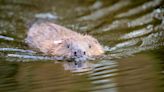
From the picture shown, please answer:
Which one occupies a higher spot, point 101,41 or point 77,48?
point 101,41

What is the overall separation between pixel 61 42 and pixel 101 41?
1.05 metres

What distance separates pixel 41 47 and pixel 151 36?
5.83 ft

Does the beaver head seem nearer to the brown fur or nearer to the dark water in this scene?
the brown fur

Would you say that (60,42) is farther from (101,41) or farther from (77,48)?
(101,41)

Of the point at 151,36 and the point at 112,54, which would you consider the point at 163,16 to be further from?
the point at 112,54

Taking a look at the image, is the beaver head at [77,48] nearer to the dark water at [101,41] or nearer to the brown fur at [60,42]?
the brown fur at [60,42]

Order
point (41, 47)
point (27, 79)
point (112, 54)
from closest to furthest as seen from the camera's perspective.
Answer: point (27, 79), point (112, 54), point (41, 47)

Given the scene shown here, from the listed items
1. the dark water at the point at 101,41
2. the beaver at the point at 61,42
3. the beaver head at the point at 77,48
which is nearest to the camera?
the dark water at the point at 101,41

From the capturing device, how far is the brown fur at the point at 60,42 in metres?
6.27

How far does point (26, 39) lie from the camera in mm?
7602

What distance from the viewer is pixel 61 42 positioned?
6.63 metres


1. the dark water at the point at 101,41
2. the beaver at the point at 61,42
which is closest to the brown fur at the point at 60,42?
the beaver at the point at 61,42

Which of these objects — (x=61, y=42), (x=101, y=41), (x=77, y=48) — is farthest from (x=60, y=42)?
(x=101, y=41)

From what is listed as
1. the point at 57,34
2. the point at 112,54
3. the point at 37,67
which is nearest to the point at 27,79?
the point at 37,67
